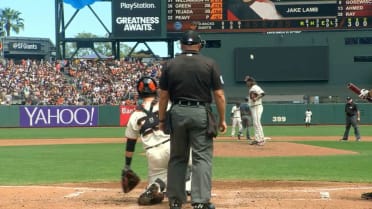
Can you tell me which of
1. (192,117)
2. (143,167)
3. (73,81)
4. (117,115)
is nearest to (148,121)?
(192,117)

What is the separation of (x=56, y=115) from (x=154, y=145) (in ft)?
98.9

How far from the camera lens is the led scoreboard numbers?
33625 mm

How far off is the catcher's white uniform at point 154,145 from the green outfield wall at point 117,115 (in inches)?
1148

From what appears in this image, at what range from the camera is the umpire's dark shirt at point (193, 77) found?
591cm

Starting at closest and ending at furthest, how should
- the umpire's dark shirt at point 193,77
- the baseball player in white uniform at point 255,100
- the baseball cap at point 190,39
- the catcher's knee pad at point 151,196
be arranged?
the umpire's dark shirt at point 193,77, the baseball cap at point 190,39, the catcher's knee pad at point 151,196, the baseball player in white uniform at point 255,100

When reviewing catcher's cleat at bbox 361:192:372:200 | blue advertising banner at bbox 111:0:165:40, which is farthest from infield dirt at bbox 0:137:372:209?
blue advertising banner at bbox 111:0:165:40

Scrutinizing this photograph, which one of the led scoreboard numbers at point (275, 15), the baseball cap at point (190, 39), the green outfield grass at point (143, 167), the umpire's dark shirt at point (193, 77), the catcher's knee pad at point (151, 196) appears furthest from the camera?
the led scoreboard numbers at point (275, 15)

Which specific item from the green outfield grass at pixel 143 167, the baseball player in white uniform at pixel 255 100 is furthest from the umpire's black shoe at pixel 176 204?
the baseball player in white uniform at pixel 255 100

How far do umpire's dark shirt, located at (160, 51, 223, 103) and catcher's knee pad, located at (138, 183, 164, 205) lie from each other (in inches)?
49.2

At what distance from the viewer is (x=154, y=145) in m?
6.85

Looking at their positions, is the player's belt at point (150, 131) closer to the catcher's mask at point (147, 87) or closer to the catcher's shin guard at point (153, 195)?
the catcher's mask at point (147, 87)

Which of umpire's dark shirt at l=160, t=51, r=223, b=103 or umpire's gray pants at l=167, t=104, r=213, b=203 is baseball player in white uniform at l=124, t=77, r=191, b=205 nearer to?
umpire's gray pants at l=167, t=104, r=213, b=203

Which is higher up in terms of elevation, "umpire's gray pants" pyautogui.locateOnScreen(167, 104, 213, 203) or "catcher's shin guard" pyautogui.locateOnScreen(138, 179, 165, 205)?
"umpire's gray pants" pyautogui.locateOnScreen(167, 104, 213, 203)

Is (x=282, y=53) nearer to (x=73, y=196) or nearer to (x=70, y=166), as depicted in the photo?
(x=70, y=166)
